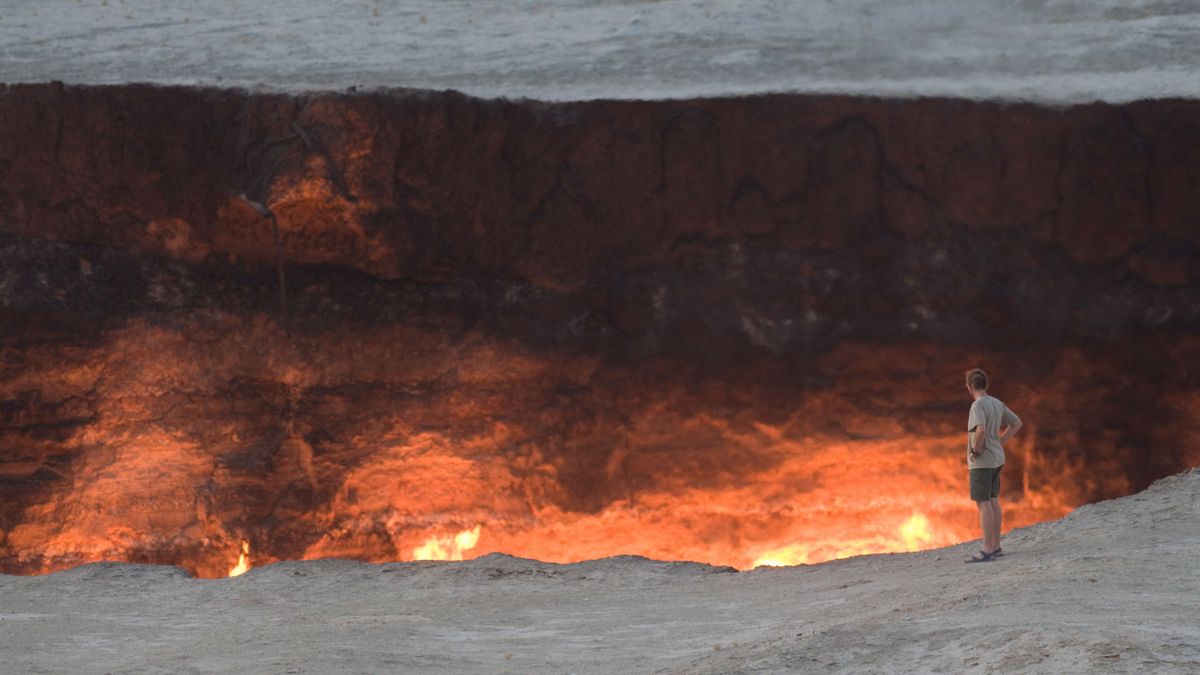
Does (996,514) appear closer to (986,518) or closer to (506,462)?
(986,518)

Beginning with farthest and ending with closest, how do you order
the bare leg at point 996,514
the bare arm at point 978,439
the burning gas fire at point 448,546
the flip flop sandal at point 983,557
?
the burning gas fire at point 448,546 < the flip flop sandal at point 983,557 < the bare leg at point 996,514 < the bare arm at point 978,439

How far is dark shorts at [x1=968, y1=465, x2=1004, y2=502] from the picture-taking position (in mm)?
6902

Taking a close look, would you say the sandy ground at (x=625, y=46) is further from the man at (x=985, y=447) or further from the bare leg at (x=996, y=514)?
the bare leg at (x=996, y=514)

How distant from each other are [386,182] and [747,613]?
5126 millimetres

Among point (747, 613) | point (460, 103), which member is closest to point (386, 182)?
point (460, 103)

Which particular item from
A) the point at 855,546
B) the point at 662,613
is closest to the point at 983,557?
the point at 662,613

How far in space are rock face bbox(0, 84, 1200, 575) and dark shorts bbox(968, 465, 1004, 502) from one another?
3.82 meters

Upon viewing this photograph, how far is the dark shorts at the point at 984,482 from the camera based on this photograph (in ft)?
22.6

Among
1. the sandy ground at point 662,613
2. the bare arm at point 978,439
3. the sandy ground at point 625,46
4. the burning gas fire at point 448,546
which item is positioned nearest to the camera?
the sandy ground at point 662,613

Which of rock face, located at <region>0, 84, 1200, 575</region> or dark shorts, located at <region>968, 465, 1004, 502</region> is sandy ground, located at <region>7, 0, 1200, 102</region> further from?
dark shorts, located at <region>968, 465, 1004, 502</region>

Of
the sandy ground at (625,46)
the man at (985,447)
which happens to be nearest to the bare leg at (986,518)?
the man at (985,447)

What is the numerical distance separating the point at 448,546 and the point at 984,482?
509 cm

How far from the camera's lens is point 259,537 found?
10633 millimetres

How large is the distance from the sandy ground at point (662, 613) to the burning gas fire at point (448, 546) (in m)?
1.36
